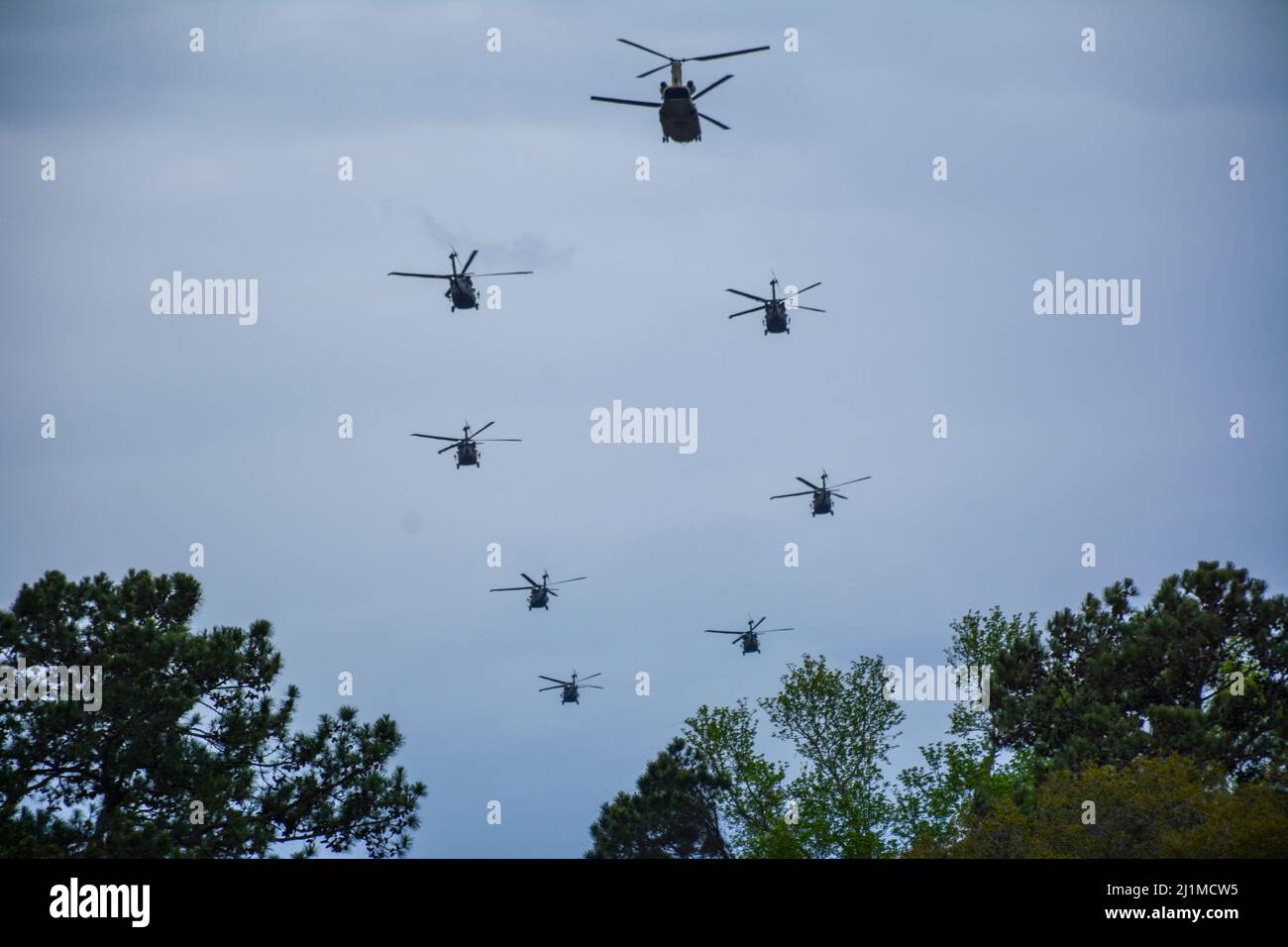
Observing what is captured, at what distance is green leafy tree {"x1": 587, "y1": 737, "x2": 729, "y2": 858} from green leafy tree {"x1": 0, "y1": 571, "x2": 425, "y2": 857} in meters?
28.8

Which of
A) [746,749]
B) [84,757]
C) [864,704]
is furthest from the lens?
[746,749]

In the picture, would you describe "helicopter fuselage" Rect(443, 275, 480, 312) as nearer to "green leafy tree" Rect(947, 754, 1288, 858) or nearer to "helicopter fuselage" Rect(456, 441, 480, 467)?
"helicopter fuselage" Rect(456, 441, 480, 467)

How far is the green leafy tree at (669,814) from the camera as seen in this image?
75.9m

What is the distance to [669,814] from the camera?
76750mm

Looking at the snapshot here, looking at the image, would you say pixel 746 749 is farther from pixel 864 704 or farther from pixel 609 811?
pixel 609 811

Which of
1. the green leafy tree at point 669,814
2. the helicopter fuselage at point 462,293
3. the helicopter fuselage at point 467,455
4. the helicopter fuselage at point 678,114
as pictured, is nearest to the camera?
the helicopter fuselage at point 678,114

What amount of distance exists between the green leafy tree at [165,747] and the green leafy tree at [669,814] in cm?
2883

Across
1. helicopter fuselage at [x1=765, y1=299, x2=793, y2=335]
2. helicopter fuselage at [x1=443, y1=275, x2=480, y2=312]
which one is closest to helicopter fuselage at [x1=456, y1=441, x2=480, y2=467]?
helicopter fuselage at [x1=443, y1=275, x2=480, y2=312]

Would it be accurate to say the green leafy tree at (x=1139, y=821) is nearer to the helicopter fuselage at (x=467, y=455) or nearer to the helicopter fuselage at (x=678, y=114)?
the helicopter fuselage at (x=678, y=114)

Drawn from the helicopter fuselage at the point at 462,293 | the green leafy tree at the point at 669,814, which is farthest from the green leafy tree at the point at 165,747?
the green leafy tree at the point at 669,814

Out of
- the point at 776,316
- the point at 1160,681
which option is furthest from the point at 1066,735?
the point at 776,316

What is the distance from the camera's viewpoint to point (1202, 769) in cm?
4966
